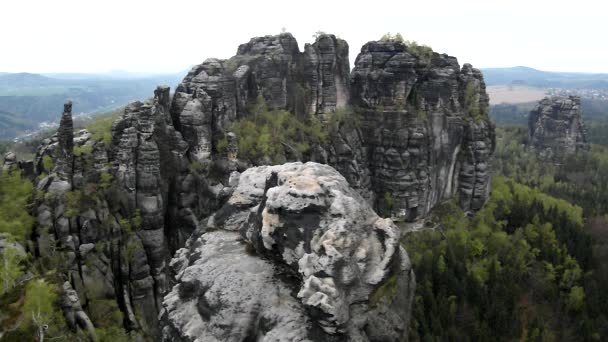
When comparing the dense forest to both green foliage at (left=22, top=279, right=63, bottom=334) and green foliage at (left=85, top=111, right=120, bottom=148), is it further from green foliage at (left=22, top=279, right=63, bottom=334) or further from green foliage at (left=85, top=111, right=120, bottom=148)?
green foliage at (left=85, top=111, right=120, bottom=148)

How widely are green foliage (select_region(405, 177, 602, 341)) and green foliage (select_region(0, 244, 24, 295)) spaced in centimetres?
2853

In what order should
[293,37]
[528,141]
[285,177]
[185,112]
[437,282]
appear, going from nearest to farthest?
[285,177], [185,112], [437,282], [293,37], [528,141]

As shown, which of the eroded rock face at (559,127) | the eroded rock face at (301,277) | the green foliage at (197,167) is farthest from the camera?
the eroded rock face at (559,127)

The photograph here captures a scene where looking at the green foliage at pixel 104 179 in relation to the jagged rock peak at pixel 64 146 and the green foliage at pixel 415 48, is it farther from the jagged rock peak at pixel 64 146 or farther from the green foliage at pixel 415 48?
the green foliage at pixel 415 48

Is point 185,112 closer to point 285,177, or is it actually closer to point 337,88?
point 337,88

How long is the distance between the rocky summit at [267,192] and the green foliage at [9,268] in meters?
3.09

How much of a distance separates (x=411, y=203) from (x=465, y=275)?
12.1 m

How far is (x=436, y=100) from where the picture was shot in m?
56.0

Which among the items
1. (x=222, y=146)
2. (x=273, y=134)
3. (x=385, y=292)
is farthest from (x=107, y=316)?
Result: (x=385, y=292)

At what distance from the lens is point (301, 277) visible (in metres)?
9.29

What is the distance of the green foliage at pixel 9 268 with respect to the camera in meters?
23.3

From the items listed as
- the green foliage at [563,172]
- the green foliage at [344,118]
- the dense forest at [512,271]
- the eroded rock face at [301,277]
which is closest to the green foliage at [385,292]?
the eroded rock face at [301,277]

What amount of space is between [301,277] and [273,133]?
126 feet

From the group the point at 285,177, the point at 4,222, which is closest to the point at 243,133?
the point at 4,222
